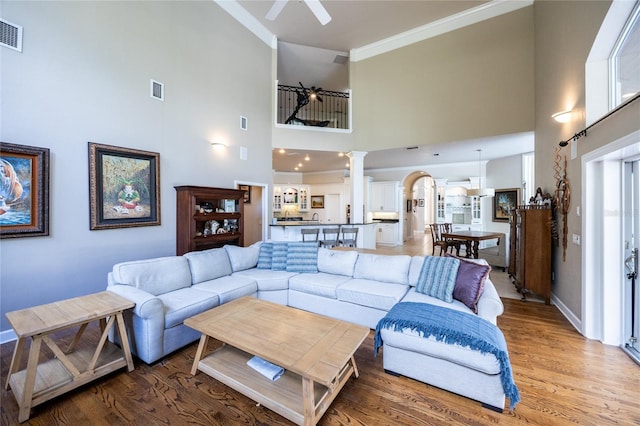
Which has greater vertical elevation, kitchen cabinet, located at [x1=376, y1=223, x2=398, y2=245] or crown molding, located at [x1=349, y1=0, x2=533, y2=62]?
crown molding, located at [x1=349, y1=0, x2=533, y2=62]

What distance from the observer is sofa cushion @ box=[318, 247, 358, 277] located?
3.48 metres

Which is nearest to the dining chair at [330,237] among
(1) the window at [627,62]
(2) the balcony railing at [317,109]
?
(2) the balcony railing at [317,109]

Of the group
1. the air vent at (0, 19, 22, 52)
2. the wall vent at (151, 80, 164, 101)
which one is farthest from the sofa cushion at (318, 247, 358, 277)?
the air vent at (0, 19, 22, 52)

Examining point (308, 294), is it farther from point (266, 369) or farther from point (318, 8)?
point (318, 8)

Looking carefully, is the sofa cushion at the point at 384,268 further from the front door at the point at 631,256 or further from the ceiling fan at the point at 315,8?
the ceiling fan at the point at 315,8

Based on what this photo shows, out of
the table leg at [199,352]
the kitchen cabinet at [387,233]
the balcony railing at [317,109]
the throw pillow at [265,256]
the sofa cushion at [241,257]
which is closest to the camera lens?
the table leg at [199,352]

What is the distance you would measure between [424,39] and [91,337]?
7.70 m

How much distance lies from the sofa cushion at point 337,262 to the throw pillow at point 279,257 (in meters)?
0.53

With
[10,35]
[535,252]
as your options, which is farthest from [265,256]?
[535,252]

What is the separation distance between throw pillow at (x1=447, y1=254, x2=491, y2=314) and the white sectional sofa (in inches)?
1.4

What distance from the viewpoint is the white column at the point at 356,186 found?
6438mm

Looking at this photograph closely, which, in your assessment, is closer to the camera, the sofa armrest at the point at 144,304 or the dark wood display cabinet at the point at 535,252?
the sofa armrest at the point at 144,304

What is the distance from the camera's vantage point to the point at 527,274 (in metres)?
3.85

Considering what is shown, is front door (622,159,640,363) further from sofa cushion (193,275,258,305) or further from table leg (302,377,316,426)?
sofa cushion (193,275,258,305)
